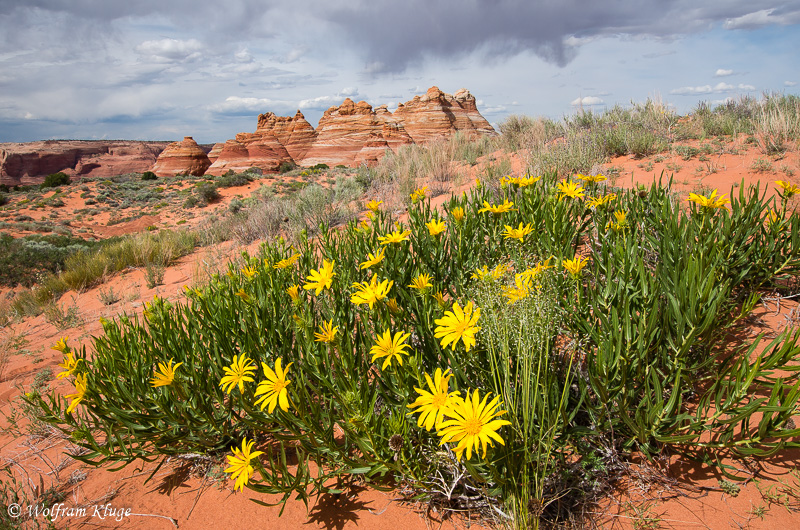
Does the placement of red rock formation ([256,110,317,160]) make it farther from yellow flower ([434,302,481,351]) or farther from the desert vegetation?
yellow flower ([434,302,481,351])

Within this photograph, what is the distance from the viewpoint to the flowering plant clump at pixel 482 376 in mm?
1548

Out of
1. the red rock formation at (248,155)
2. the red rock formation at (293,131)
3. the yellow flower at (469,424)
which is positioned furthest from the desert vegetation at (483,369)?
the red rock formation at (293,131)

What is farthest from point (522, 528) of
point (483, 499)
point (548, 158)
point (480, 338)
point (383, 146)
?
point (383, 146)

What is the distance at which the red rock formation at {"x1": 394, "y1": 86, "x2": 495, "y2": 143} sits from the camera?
42562 millimetres

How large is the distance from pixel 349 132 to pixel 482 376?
164 feet

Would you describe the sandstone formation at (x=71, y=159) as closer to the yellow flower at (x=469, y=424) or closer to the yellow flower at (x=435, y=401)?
the yellow flower at (x=435, y=401)

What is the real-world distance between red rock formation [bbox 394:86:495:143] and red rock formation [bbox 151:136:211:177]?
950 inches

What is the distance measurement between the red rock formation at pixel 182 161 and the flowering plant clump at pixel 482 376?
51.0 m

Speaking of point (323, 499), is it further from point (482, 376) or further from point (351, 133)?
point (351, 133)

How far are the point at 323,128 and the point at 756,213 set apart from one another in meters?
52.8

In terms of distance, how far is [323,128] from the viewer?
51062 mm

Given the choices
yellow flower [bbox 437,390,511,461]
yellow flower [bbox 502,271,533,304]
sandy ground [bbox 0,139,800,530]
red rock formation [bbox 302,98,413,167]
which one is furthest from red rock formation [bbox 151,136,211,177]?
yellow flower [bbox 437,390,511,461]

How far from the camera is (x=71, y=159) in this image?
73125 mm

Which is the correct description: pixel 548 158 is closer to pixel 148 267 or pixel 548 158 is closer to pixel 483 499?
pixel 483 499
